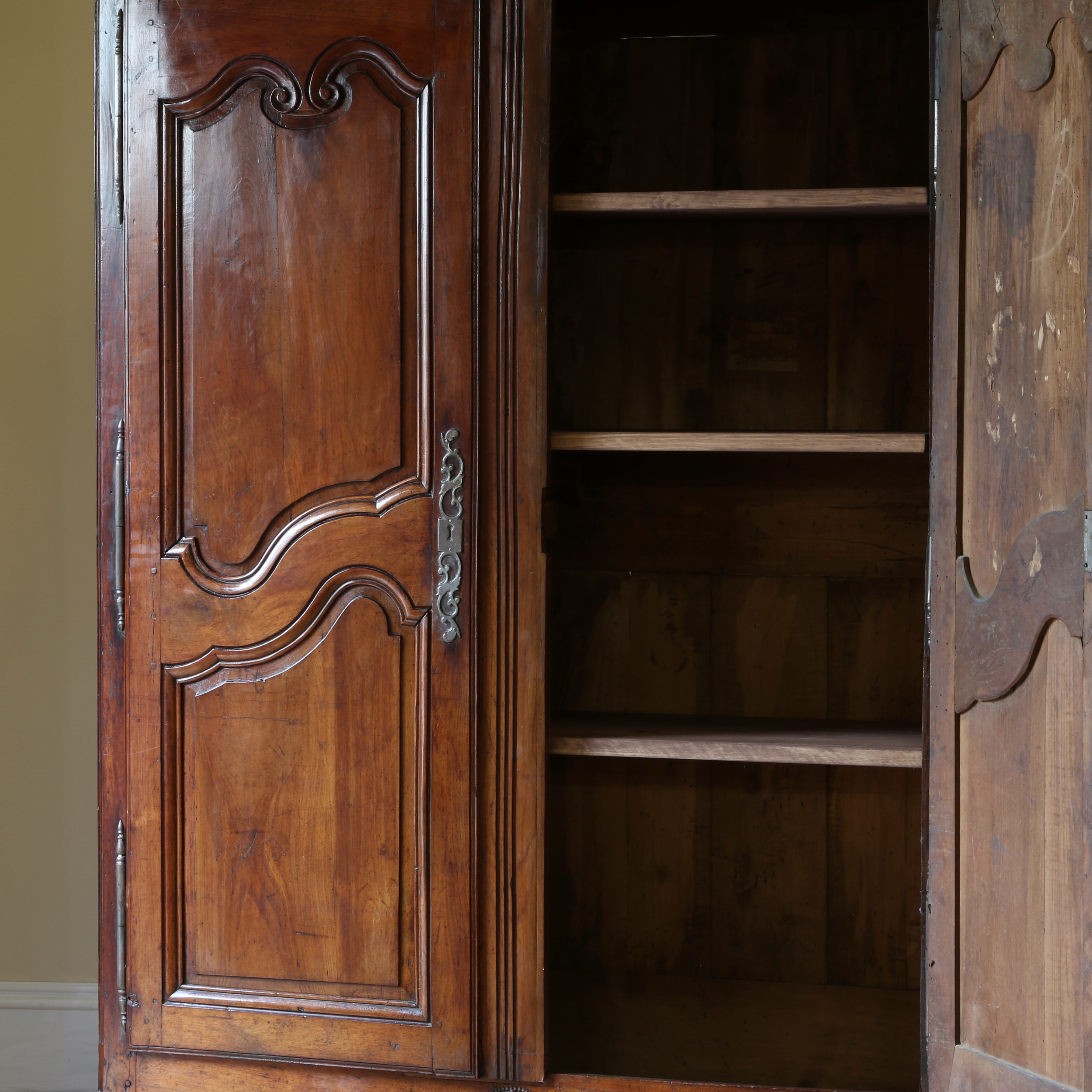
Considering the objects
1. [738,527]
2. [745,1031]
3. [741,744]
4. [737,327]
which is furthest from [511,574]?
[745,1031]

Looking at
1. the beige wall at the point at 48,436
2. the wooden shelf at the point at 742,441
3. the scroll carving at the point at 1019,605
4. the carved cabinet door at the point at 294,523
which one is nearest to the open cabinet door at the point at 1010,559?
the scroll carving at the point at 1019,605

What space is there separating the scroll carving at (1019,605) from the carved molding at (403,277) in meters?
0.84

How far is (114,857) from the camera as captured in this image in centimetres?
167

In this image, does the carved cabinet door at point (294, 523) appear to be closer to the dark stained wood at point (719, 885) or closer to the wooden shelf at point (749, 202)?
the wooden shelf at point (749, 202)

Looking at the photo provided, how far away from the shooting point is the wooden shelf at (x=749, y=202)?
1.61 m

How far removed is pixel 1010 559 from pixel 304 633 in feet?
3.47

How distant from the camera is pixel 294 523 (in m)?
1.64

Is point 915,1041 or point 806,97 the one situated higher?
point 806,97

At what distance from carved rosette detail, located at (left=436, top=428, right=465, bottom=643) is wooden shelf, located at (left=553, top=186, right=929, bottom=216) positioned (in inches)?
17.0

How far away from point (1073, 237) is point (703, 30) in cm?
112

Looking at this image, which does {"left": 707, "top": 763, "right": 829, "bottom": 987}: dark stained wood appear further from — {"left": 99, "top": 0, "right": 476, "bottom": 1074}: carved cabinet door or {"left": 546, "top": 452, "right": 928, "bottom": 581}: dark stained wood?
{"left": 99, "top": 0, "right": 476, "bottom": 1074}: carved cabinet door

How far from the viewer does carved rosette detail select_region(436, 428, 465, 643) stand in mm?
1601

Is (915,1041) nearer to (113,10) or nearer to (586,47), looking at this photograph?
(586,47)

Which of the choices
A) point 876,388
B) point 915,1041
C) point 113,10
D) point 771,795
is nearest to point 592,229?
point 876,388
